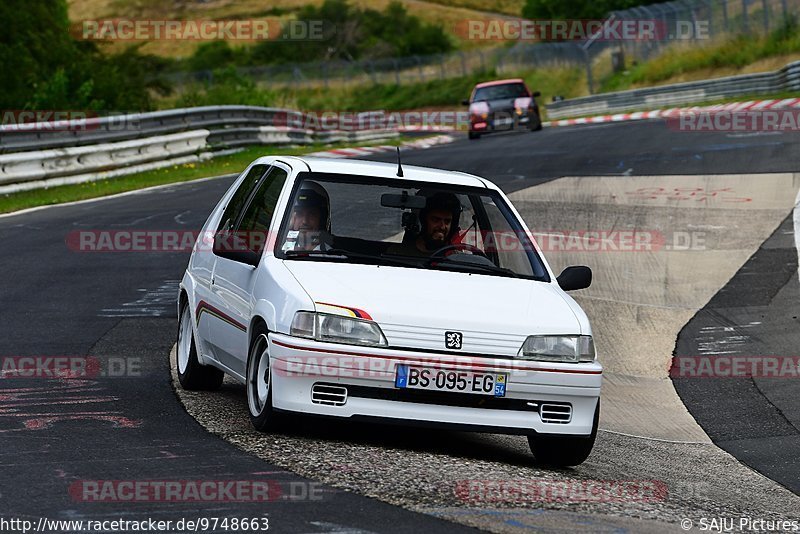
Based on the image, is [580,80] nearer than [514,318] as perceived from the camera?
No

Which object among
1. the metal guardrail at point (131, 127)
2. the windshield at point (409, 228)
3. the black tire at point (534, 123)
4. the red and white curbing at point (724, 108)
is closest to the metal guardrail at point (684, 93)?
the red and white curbing at point (724, 108)

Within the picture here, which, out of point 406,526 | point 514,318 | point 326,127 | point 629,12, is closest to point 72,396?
point 514,318

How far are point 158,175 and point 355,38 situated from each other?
3402 inches

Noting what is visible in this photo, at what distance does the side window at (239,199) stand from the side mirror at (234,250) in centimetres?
23

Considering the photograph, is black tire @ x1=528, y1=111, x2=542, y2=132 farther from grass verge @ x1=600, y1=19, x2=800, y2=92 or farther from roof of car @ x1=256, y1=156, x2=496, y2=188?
roof of car @ x1=256, y1=156, x2=496, y2=188

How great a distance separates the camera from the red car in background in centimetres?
3603

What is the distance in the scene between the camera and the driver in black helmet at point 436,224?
7.83 metres

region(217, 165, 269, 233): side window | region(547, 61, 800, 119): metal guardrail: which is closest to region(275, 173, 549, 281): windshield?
region(217, 165, 269, 233): side window

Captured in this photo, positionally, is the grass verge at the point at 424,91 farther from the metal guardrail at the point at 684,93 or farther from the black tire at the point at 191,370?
the black tire at the point at 191,370

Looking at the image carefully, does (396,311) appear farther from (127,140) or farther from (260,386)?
(127,140)

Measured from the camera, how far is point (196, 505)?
5.38 metres

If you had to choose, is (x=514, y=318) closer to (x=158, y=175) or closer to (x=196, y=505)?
(x=196, y=505)

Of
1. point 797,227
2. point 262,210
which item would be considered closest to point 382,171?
point 262,210

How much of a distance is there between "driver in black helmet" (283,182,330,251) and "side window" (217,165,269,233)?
31.8 inches
